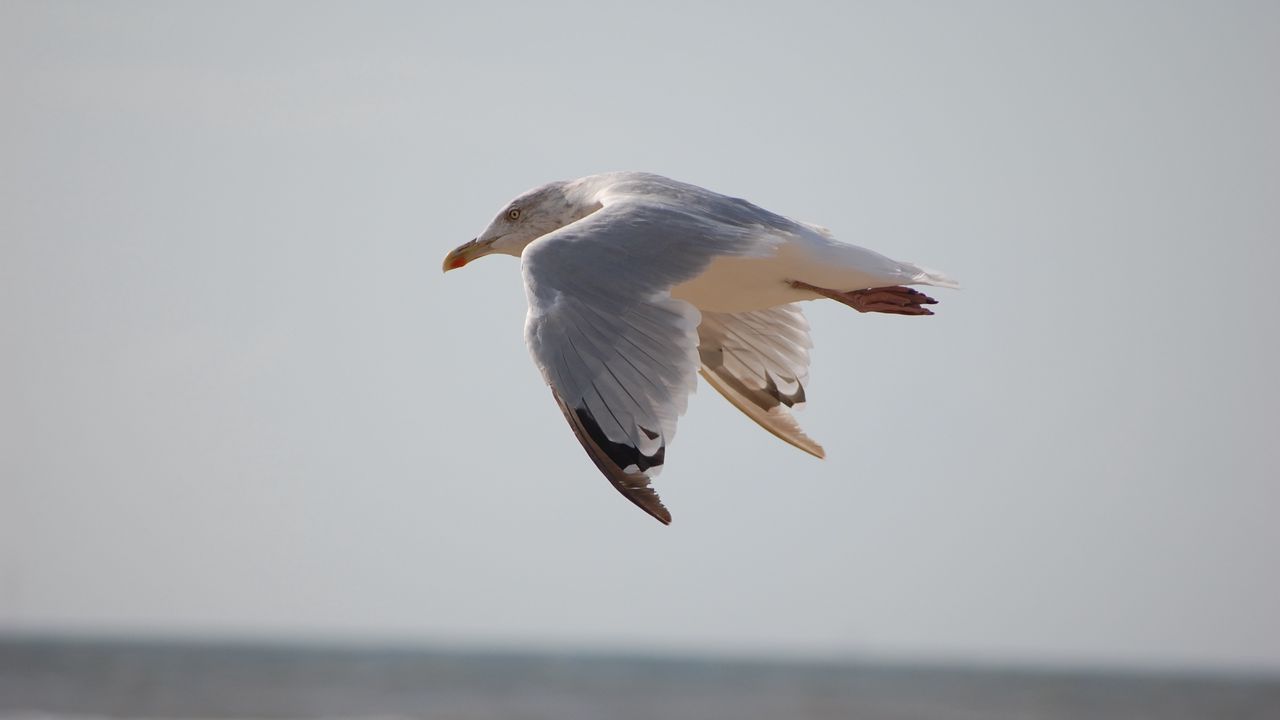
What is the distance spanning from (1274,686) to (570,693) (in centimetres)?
2140

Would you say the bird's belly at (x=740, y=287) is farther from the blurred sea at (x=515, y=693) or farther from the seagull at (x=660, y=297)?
the blurred sea at (x=515, y=693)

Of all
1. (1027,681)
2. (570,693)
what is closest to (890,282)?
(570,693)

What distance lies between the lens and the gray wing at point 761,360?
197 inches

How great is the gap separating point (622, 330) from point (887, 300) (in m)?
1.27

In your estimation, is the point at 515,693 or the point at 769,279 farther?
the point at 515,693

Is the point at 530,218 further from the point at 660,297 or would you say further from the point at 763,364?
the point at 660,297

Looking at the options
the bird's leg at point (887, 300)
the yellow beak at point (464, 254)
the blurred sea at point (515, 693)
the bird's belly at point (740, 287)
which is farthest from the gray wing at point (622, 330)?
the blurred sea at point (515, 693)

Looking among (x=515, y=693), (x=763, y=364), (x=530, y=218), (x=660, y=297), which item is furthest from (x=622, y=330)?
(x=515, y=693)

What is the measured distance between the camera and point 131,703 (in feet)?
62.4

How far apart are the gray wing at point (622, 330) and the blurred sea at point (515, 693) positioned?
48.5ft

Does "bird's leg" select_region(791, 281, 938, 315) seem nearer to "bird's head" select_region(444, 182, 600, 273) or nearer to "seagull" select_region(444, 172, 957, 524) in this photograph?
"seagull" select_region(444, 172, 957, 524)

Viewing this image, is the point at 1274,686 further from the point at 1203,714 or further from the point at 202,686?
the point at 202,686

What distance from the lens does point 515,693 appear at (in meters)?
24.1

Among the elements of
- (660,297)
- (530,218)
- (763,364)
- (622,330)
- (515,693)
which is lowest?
(515,693)
